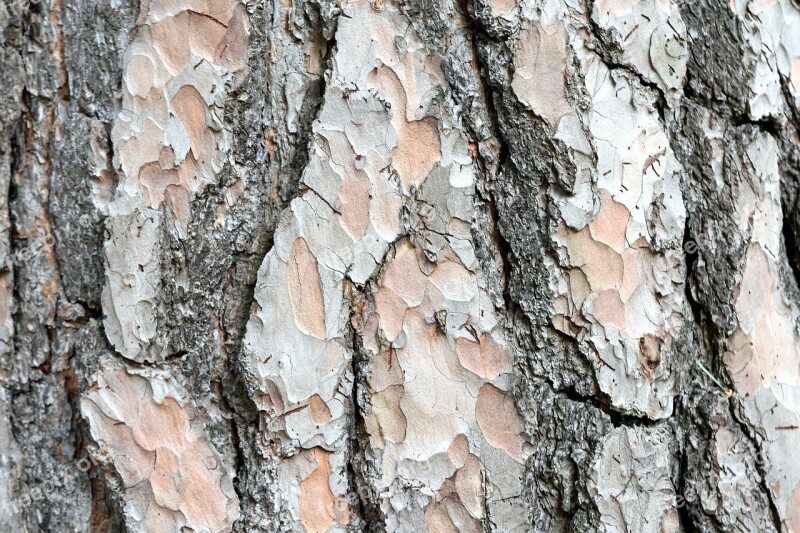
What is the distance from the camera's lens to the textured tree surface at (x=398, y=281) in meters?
0.92

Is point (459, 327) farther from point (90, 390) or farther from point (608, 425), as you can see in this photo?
point (90, 390)

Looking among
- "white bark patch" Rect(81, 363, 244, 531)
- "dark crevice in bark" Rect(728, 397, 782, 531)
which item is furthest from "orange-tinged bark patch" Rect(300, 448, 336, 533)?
"dark crevice in bark" Rect(728, 397, 782, 531)

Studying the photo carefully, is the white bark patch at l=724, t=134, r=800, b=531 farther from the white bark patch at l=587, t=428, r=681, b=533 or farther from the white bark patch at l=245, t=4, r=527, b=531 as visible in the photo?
the white bark patch at l=245, t=4, r=527, b=531

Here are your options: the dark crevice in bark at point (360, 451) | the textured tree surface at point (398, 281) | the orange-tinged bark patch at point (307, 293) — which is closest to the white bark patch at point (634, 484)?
the textured tree surface at point (398, 281)

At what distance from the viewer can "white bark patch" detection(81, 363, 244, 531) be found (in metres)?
0.93

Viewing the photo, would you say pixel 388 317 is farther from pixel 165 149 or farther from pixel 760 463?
pixel 760 463

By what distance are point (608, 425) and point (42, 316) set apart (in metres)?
0.88

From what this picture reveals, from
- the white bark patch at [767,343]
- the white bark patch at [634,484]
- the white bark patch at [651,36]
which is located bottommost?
the white bark patch at [634,484]

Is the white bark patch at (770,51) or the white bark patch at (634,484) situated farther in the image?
the white bark patch at (770,51)

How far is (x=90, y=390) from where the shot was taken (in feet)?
3.09

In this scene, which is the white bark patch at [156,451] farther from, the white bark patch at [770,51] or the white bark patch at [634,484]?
the white bark patch at [770,51]

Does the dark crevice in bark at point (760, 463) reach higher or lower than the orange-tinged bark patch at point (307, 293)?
lower

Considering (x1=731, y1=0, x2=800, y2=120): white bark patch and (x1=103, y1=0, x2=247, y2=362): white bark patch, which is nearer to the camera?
(x1=103, y1=0, x2=247, y2=362): white bark patch

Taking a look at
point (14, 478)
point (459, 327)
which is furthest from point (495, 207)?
point (14, 478)
